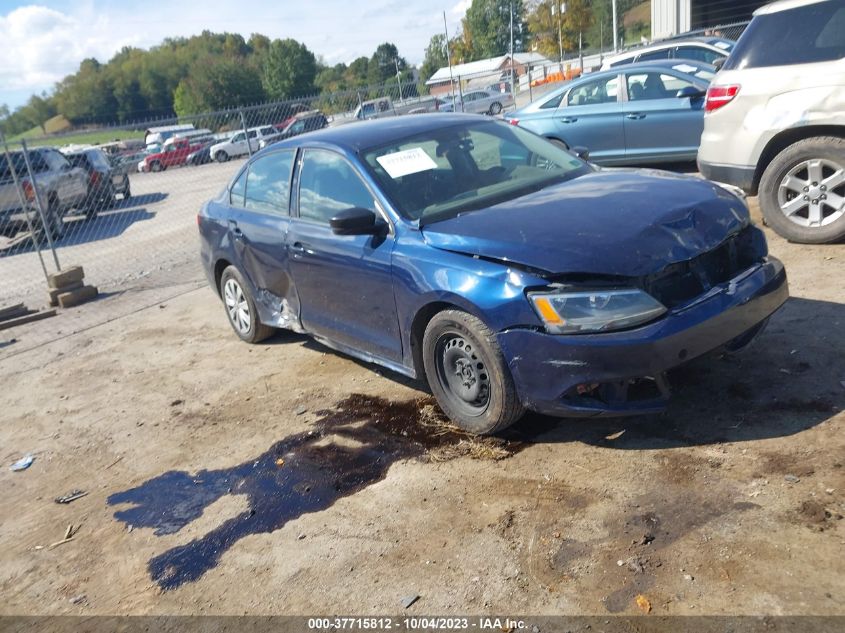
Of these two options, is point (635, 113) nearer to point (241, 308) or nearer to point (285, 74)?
point (241, 308)

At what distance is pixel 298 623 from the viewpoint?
2990mm

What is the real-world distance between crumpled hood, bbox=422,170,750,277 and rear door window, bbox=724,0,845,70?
8.16ft

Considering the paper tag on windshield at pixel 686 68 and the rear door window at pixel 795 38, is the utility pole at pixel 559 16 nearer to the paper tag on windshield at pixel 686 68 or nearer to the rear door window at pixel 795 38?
the paper tag on windshield at pixel 686 68

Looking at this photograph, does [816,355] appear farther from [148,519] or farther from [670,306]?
[148,519]

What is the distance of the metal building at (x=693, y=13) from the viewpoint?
28.9 meters

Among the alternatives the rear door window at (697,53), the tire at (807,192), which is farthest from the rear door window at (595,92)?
the tire at (807,192)

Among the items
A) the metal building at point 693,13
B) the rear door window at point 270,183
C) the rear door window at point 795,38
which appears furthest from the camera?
the metal building at point 693,13

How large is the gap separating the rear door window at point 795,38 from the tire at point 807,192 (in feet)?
2.25

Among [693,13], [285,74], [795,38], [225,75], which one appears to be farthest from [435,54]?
[795,38]

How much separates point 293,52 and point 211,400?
9614cm

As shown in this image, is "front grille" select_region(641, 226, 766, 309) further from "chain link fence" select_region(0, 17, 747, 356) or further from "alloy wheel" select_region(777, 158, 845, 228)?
"chain link fence" select_region(0, 17, 747, 356)

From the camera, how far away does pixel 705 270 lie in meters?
3.74

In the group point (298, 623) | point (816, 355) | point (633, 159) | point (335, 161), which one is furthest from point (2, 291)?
point (816, 355)

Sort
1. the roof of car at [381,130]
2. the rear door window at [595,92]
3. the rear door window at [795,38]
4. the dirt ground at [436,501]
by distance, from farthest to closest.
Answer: the rear door window at [595,92] → the rear door window at [795,38] → the roof of car at [381,130] → the dirt ground at [436,501]
